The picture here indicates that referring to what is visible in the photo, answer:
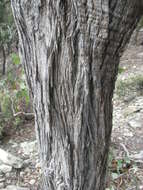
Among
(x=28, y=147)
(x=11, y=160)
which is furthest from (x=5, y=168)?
(x=28, y=147)

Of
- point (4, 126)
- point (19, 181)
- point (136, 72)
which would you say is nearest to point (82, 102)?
point (19, 181)

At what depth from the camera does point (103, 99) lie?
1.05m

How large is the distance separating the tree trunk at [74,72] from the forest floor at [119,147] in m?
0.90

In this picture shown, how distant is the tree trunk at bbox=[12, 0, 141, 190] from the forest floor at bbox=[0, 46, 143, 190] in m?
0.90

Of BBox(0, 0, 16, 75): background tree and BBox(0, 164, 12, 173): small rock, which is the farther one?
BBox(0, 0, 16, 75): background tree

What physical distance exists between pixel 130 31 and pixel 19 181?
6.07 feet

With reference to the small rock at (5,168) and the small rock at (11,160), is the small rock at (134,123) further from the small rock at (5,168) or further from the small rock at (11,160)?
the small rock at (5,168)

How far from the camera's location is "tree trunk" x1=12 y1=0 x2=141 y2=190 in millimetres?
854

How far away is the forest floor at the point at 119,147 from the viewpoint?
2.14 meters

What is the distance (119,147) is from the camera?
99.5 inches

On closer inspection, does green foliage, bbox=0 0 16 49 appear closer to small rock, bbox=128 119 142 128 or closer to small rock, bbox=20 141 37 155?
small rock, bbox=20 141 37 155

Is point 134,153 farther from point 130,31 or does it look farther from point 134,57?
point 134,57

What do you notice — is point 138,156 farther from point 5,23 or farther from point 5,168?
point 5,23

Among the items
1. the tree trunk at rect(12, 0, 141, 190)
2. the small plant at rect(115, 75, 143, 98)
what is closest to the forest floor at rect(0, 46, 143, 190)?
the small plant at rect(115, 75, 143, 98)
